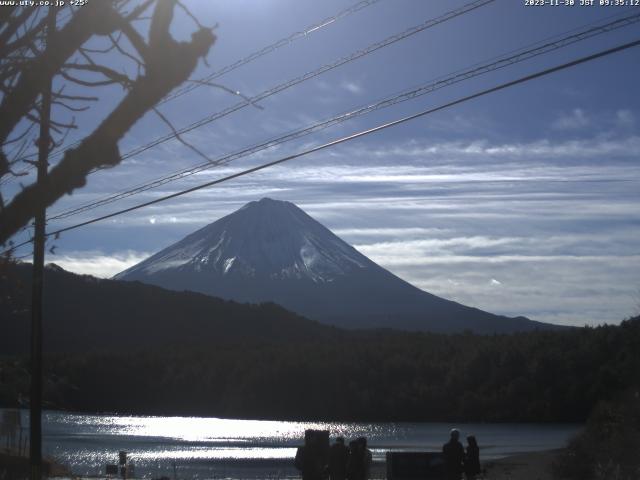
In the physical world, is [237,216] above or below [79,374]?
above

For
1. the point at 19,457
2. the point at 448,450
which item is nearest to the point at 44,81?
the point at 448,450

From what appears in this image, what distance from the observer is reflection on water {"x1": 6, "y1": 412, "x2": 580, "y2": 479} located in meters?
36.4

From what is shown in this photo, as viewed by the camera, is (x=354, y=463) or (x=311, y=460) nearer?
(x=311, y=460)

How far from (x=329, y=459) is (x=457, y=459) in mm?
1972

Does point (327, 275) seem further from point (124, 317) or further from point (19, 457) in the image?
point (19, 457)

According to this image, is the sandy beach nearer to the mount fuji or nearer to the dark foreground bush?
the dark foreground bush

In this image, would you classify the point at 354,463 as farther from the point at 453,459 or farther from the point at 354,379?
the point at 354,379

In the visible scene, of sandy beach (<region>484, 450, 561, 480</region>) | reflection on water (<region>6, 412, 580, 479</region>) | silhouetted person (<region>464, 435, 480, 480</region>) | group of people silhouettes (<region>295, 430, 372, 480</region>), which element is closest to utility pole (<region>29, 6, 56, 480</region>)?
group of people silhouettes (<region>295, 430, 372, 480</region>)

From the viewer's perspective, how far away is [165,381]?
79.6 metres

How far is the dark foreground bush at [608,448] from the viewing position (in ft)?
65.1

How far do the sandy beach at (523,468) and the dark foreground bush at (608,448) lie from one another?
1.22 m

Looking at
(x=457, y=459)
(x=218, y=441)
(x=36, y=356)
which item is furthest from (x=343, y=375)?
(x=457, y=459)

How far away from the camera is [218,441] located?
52000 millimetres

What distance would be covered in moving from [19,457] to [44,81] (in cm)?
1857
